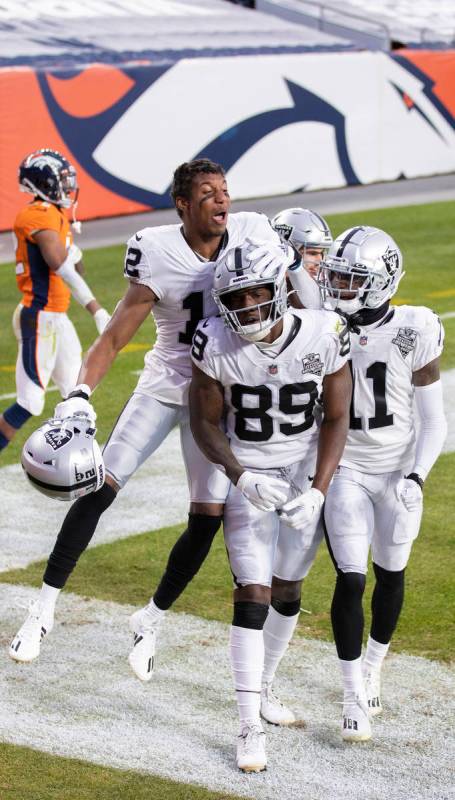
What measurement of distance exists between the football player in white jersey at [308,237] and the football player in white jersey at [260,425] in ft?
3.50

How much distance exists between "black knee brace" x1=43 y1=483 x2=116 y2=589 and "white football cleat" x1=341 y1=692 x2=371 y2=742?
1.22 metres

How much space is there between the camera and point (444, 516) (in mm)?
7164

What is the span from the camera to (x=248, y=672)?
451 centimetres

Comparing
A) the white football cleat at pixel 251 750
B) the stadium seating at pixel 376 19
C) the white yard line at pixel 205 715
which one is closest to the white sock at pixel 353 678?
the white yard line at pixel 205 715

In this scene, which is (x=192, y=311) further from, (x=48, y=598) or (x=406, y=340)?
(x=48, y=598)

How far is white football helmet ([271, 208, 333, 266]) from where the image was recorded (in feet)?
18.8

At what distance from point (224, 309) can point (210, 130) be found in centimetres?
1499

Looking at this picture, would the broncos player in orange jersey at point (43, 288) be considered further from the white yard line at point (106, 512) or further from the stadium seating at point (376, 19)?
the stadium seating at point (376, 19)

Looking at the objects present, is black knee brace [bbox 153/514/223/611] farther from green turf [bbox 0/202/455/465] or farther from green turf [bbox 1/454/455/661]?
green turf [bbox 0/202/455/465]

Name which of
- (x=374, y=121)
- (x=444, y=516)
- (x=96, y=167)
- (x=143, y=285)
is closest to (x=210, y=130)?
(x=96, y=167)

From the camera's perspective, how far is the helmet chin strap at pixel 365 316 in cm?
489

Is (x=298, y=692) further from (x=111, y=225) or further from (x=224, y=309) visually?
(x=111, y=225)

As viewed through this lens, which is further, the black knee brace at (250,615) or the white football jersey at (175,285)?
the white football jersey at (175,285)

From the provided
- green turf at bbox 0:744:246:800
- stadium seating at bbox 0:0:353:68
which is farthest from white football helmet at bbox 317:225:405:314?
stadium seating at bbox 0:0:353:68
